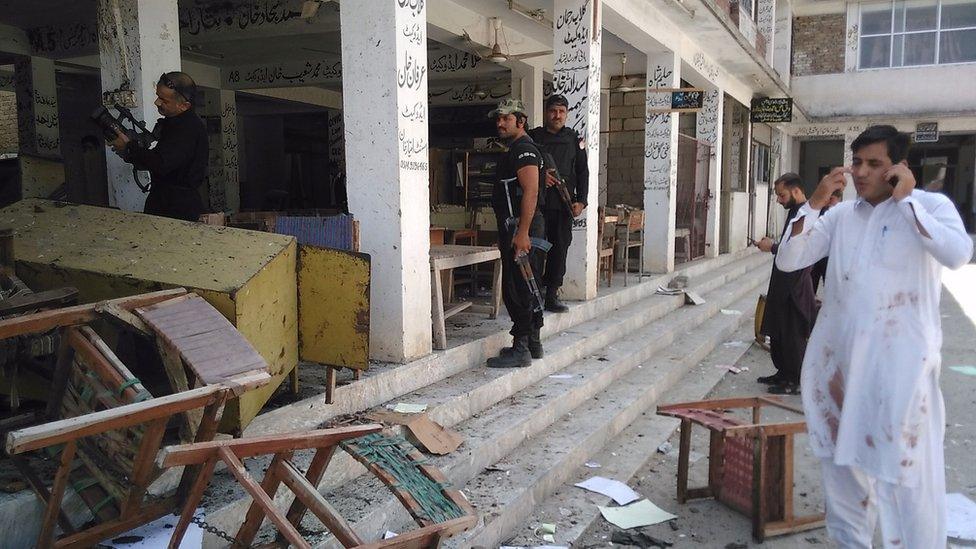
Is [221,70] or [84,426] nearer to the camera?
[84,426]

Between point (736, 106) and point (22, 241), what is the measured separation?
15.8 metres

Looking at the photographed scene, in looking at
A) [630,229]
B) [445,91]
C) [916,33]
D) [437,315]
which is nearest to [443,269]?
[437,315]

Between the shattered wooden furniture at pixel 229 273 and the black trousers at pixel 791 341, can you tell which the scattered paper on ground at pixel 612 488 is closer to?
the shattered wooden furniture at pixel 229 273

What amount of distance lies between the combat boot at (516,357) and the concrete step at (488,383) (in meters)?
0.06

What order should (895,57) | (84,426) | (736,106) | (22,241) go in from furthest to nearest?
A: (895,57) < (736,106) < (22,241) < (84,426)

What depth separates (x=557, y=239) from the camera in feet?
19.1

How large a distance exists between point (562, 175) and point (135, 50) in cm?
337

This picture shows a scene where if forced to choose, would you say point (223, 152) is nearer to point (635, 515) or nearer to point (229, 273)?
point (229, 273)

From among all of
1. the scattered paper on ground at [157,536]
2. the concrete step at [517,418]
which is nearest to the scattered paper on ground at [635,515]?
the concrete step at [517,418]

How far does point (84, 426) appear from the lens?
171 centimetres

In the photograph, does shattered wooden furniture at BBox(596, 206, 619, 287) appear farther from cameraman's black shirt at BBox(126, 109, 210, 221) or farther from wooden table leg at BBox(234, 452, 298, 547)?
wooden table leg at BBox(234, 452, 298, 547)

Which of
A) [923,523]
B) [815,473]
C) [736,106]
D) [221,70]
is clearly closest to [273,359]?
[923,523]

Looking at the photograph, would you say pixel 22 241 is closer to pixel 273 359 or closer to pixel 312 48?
pixel 273 359

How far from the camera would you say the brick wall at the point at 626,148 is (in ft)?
41.7
